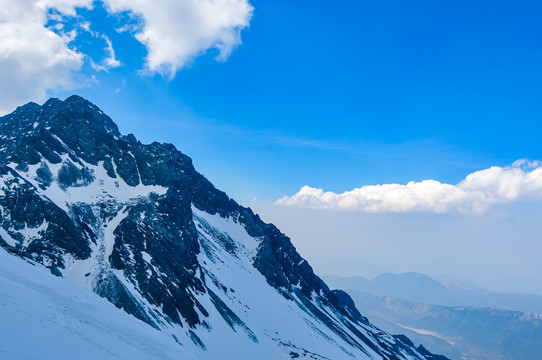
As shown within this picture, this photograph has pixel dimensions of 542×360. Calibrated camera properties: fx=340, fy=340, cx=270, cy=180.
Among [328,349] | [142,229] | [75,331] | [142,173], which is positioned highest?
[142,173]

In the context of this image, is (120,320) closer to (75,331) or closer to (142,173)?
(75,331)

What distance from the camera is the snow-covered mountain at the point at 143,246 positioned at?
70438mm

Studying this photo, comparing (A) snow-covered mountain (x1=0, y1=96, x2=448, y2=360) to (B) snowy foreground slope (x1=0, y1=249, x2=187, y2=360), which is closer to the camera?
(B) snowy foreground slope (x1=0, y1=249, x2=187, y2=360)

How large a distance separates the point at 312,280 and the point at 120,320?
550 ft

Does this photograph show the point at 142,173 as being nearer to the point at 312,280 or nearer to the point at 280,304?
Result: the point at 280,304

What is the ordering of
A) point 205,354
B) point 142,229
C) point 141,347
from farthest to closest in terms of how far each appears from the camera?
1. point 142,229
2. point 205,354
3. point 141,347

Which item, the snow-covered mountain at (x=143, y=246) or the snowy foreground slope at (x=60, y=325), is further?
the snow-covered mountain at (x=143, y=246)

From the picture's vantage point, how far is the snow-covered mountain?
7044 cm

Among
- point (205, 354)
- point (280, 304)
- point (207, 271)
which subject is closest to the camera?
point (205, 354)

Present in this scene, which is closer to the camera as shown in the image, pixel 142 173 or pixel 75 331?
pixel 75 331

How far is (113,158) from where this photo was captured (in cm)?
11956

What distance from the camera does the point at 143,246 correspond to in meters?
85.5

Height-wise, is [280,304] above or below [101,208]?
below

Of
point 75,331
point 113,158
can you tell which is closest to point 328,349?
point 113,158
